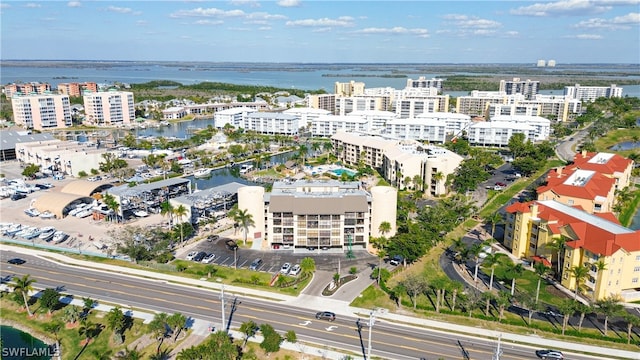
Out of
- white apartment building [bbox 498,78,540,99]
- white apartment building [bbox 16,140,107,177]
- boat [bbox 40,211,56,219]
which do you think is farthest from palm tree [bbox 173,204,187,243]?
white apartment building [bbox 498,78,540,99]

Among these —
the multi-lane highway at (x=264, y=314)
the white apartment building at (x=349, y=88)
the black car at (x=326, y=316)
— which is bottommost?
the multi-lane highway at (x=264, y=314)

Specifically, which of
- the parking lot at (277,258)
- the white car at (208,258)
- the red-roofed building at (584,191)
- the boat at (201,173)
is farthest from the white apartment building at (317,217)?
the boat at (201,173)

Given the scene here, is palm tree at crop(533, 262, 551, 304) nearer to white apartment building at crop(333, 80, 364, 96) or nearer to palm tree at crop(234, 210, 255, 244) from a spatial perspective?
palm tree at crop(234, 210, 255, 244)

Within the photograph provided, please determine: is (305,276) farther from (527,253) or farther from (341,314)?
(527,253)

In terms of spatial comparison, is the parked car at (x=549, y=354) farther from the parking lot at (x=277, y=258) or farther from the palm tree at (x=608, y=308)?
the parking lot at (x=277, y=258)

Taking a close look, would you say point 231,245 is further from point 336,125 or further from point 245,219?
point 336,125

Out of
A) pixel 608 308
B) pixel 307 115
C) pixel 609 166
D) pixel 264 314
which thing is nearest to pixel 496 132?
pixel 609 166

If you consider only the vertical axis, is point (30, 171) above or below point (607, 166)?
below
